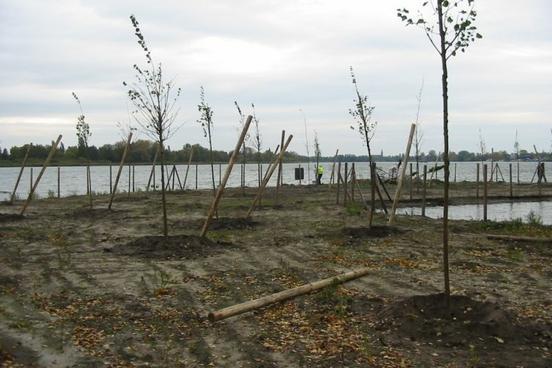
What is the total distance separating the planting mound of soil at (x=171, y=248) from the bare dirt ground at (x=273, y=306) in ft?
0.14

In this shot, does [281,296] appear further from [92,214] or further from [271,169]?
[92,214]

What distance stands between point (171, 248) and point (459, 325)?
20.4 ft

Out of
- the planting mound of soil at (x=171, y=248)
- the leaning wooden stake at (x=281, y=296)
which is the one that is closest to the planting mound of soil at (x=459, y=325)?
the leaning wooden stake at (x=281, y=296)

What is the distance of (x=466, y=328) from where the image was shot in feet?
18.9

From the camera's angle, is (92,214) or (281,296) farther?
(92,214)

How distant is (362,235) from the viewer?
41.1 feet

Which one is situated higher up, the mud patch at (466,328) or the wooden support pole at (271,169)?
the wooden support pole at (271,169)

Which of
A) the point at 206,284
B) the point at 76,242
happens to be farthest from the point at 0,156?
the point at 206,284

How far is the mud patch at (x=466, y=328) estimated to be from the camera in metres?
5.34

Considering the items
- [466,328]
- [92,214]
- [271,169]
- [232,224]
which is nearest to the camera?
[466,328]

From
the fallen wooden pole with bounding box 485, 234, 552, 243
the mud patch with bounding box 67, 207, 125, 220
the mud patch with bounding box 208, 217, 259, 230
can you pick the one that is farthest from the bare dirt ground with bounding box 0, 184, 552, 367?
the mud patch with bounding box 67, 207, 125, 220

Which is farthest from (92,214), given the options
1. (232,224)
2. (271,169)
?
(271,169)

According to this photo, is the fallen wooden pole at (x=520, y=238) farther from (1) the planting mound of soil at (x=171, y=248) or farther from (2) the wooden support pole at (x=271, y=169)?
(1) the planting mound of soil at (x=171, y=248)

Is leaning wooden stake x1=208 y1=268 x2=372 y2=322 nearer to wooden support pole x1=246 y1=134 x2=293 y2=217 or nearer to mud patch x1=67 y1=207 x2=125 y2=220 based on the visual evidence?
wooden support pole x1=246 y1=134 x2=293 y2=217
